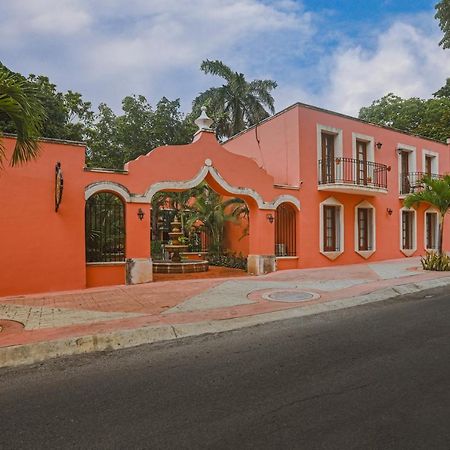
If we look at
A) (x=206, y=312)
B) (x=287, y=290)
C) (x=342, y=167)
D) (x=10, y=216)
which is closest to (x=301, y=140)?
(x=342, y=167)

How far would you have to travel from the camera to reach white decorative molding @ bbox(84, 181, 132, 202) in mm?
9891

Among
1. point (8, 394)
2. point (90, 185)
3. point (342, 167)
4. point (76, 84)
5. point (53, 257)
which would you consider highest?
point (76, 84)

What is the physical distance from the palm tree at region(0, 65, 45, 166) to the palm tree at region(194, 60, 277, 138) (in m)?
18.2

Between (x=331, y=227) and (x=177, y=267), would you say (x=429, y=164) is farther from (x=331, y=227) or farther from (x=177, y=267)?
(x=177, y=267)

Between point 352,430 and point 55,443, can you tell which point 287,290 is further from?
point 55,443

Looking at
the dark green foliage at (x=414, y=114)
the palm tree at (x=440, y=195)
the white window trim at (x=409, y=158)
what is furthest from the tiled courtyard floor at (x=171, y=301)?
the dark green foliage at (x=414, y=114)

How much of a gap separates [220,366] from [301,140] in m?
11.4

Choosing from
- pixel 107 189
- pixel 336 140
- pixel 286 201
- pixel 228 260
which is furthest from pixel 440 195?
pixel 107 189

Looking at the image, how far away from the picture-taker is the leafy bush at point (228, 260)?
49.9 ft

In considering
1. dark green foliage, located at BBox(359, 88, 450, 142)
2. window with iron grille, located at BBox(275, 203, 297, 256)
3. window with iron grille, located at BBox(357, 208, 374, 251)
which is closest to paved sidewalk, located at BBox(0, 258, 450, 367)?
window with iron grille, located at BBox(275, 203, 297, 256)

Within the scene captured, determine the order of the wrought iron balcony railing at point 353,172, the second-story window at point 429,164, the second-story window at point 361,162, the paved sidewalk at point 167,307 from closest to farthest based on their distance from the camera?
the paved sidewalk at point 167,307, the wrought iron balcony railing at point 353,172, the second-story window at point 361,162, the second-story window at point 429,164

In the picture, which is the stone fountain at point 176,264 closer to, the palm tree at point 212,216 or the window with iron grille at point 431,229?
the palm tree at point 212,216

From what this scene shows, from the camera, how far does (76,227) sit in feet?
31.8

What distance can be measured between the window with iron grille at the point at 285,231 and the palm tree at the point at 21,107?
9920mm
